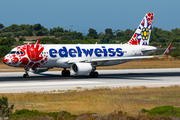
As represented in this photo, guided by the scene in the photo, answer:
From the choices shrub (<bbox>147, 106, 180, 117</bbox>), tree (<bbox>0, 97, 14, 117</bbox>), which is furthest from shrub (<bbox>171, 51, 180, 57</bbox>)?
tree (<bbox>0, 97, 14, 117</bbox>)

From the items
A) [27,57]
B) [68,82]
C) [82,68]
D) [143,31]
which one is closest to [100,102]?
[68,82]

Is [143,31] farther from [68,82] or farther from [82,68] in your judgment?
[68,82]

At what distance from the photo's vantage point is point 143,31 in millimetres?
47531

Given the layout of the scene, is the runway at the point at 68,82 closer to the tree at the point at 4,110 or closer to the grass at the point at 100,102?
the grass at the point at 100,102

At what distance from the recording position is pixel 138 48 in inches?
1800

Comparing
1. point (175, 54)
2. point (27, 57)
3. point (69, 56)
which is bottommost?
point (27, 57)

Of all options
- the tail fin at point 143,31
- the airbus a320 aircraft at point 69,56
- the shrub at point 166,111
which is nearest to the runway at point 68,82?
the airbus a320 aircraft at point 69,56

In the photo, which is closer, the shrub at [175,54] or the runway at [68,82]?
the runway at [68,82]

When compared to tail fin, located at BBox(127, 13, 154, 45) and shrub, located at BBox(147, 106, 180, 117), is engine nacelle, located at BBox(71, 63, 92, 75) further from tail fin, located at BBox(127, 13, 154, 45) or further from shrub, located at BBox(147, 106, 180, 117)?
shrub, located at BBox(147, 106, 180, 117)

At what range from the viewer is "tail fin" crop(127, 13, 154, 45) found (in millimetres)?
47094

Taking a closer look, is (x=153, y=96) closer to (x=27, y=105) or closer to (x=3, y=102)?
(x=27, y=105)

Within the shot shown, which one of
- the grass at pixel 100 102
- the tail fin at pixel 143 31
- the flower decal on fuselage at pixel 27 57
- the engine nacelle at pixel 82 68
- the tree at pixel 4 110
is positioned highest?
the tail fin at pixel 143 31

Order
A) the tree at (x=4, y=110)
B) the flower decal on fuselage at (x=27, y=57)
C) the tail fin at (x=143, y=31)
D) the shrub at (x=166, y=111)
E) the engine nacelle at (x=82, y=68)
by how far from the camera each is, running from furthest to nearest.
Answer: the tail fin at (x=143, y=31), the flower decal on fuselage at (x=27, y=57), the engine nacelle at (x=82, y=68), the shrub at (x=166, y=111), the tree at (x=4, y=110)

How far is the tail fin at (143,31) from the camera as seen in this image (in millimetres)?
47094
